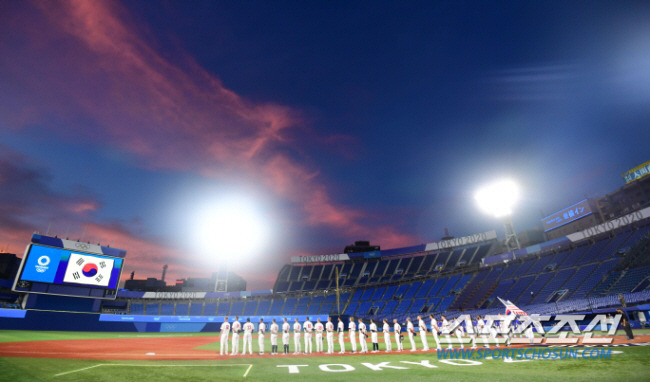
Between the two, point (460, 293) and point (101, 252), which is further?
point (460, 293)

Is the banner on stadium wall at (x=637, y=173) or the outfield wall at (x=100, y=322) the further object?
the banner on stadium wall at (x=637, y=173)

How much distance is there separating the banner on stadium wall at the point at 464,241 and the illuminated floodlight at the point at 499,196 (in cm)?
1155

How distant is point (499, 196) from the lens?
40.9 meters

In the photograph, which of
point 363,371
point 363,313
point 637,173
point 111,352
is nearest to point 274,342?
point 363,371

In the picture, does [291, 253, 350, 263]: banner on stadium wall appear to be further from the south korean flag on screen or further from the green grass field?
the green grass field

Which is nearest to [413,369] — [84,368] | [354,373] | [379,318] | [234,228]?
[354,373]

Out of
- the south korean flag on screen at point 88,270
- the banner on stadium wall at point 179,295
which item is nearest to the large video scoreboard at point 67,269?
the south korean flag on screen at point 88,270

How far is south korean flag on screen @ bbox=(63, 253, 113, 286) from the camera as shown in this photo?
119ft

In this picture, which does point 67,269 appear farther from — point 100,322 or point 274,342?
point 274,342

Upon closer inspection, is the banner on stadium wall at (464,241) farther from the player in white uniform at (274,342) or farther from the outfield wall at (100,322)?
the player in white uniform at (274,342)

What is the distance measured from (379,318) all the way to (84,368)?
136ft

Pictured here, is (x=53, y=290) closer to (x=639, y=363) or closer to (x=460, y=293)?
(x=639, y=363)

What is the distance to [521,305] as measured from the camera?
34375 millimetres

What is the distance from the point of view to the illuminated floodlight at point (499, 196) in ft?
133
